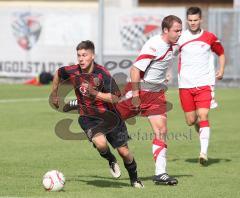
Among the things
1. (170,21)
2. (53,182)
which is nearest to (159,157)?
(53,182)

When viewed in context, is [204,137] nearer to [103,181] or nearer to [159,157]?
[159,157]

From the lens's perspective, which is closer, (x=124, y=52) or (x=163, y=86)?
(x=163, y=86)

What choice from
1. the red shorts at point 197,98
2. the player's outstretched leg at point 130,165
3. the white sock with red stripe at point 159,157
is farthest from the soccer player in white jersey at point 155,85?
the red shorts at point 197,98

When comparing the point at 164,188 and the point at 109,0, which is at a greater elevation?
the point at 109,0

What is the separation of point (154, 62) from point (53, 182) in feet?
7.16

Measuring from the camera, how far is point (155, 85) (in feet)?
37.5

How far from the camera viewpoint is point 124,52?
31.1m

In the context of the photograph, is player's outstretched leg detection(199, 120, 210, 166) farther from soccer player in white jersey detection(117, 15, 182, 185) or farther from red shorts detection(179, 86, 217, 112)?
soccer player in white jersey detection(117, 15, 182, 185)

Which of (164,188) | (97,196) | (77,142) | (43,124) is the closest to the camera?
(97,196)

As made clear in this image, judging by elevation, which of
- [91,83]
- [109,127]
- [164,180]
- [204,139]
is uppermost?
[91,83]

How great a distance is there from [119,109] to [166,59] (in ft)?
2.92

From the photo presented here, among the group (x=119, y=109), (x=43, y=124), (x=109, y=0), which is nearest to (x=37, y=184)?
(x=119, y=109)

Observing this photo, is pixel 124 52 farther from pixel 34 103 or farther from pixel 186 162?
pixel 186 162

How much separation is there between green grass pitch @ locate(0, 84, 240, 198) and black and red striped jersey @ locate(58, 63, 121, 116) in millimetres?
971
